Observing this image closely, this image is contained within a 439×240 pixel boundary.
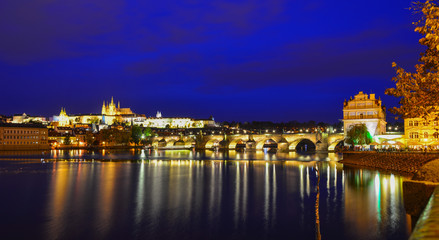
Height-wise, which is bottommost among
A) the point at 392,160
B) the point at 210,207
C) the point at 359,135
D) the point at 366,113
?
the point at 210,207

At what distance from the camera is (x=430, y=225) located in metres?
4.46

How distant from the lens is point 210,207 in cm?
2180

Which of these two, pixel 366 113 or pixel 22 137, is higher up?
pixel 366 113

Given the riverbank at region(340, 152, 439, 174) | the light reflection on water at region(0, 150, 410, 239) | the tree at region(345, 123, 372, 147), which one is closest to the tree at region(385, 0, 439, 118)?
the light reflection on water at region(0, 150, 410, 239)

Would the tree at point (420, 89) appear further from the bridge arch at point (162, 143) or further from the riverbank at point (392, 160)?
the bridge arch at point (162, 143)

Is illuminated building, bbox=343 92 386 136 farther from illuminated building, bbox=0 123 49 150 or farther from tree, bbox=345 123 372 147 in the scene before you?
illuminated building, bbox=0 123 49 150

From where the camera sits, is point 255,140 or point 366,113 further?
point 255,140

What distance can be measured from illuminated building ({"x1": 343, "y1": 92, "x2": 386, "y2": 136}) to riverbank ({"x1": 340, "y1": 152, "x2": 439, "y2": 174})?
15694mm

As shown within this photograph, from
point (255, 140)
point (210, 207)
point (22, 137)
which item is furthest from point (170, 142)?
point (210, 207)

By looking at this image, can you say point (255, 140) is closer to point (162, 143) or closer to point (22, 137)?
point (162, 143)

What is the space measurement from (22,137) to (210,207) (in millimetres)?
94906

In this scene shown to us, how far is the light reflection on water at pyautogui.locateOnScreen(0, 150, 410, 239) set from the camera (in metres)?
16.3

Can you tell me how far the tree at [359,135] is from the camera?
5675 centimetres

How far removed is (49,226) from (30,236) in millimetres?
1665
